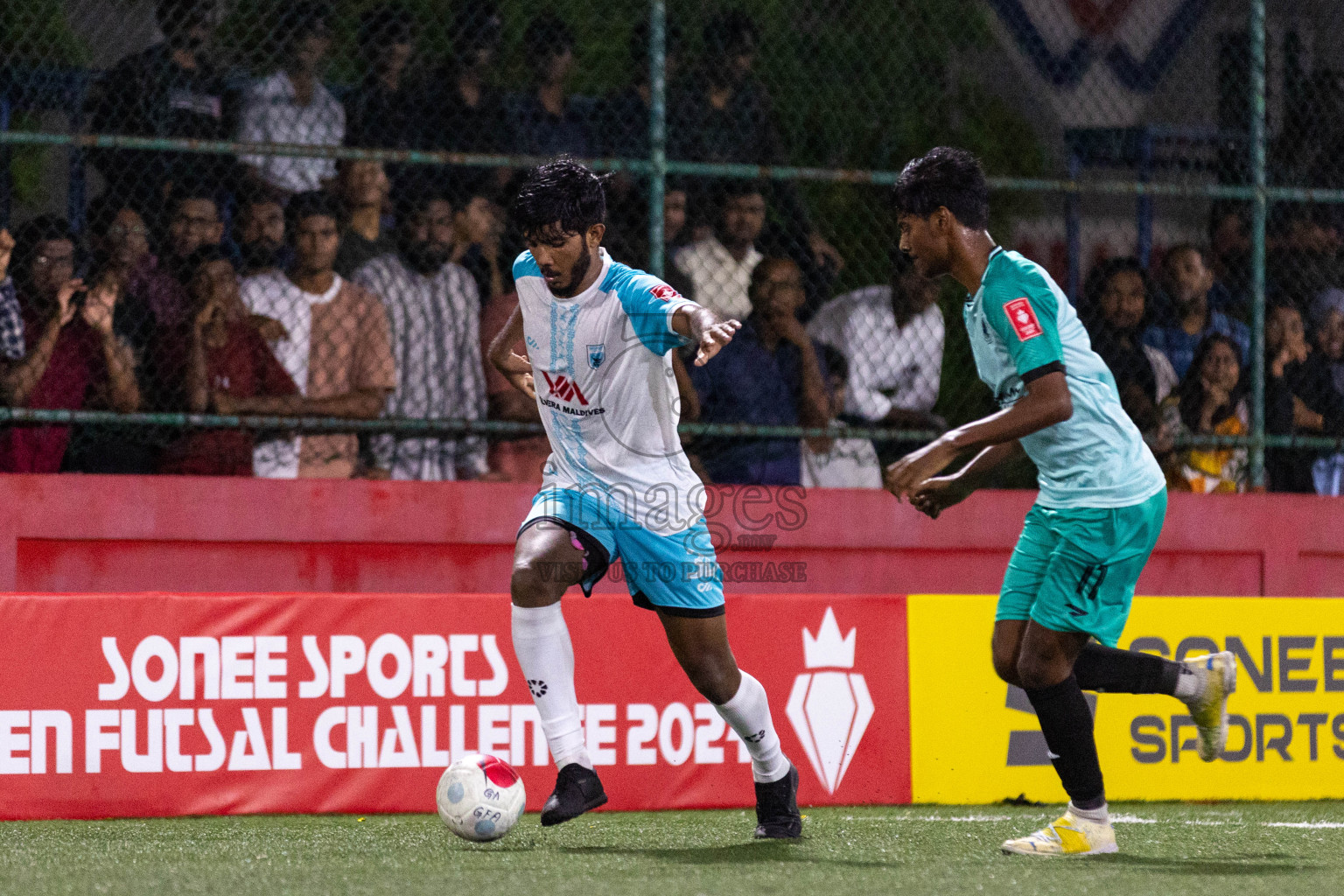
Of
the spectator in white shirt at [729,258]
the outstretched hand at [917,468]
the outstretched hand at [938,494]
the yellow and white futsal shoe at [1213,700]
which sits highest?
the spectator in white shirt at [729,258]

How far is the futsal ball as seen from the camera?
4938 millimetres

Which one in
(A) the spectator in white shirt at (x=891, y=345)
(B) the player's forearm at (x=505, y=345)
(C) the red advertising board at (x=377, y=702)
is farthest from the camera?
(A) the spectator in white shirt at (x=891, y=345)

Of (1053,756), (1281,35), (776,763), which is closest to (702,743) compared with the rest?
(776,763)

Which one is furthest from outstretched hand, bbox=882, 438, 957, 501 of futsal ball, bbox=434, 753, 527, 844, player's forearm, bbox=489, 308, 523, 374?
player's forearm, bbox=489, 308, 523, 374

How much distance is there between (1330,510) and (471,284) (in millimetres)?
4367

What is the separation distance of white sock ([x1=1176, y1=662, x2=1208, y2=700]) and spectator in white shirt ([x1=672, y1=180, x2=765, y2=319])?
3.34 metres

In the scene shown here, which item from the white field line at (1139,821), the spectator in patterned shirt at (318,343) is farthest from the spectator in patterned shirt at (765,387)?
the white field line at (1139,821)

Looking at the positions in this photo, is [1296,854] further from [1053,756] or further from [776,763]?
[776,763]

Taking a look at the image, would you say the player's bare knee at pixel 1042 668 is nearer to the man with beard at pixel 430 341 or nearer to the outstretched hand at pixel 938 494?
the outstretched hand at pixel 938 494

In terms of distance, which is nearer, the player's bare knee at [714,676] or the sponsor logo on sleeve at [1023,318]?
the sponsor logo on sleeve at [1023,318]

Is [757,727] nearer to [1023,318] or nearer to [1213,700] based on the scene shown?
[1213,700]

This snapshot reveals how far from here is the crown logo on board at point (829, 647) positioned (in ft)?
22.4

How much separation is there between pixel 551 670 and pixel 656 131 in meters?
3.61

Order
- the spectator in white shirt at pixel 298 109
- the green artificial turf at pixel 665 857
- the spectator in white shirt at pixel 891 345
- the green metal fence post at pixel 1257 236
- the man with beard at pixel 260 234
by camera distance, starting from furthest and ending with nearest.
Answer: the green metal fence post at pixel 1257 236 < the spectator in white shirt at pixel 891 345 < the spectator in white shirt at pixel 298 109 < the man with beard at pixel 260 234 < the green artificial turf at pixel 665 857
